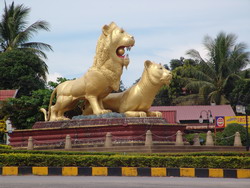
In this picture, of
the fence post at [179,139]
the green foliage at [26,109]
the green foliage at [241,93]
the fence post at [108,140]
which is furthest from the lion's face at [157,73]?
the green foliage at [241,93]

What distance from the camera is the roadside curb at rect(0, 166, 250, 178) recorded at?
15.8 metres

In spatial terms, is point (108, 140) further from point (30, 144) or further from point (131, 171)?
point (131, 171)

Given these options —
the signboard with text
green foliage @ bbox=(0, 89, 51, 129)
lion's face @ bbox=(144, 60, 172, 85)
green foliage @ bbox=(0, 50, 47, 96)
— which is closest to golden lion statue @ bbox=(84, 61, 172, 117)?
lion's face @ bbox=(144, 60, 172, 85)

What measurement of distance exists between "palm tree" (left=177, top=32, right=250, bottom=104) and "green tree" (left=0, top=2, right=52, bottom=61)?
12523 mm

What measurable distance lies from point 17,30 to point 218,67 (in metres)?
17.0

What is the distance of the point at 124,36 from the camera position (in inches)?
959

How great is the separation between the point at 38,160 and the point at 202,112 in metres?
25.5

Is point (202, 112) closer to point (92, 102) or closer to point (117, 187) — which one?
point (92, 102)

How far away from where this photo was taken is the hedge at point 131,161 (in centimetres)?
1631

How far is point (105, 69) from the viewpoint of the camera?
80.7 feet

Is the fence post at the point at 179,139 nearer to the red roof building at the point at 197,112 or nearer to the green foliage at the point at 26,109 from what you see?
the green foliage at the point at 26,109

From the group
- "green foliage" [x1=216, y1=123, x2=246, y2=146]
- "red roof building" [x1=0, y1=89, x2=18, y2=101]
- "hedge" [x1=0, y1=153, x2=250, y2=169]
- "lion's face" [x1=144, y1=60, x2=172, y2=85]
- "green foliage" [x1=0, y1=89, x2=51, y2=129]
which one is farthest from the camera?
"red roof building" [x1=0, y1=89, x2=18, y2=101]

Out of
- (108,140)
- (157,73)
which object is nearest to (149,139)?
(108,140)

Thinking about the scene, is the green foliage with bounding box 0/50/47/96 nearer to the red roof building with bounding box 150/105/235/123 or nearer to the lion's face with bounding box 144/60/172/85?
the red roof building with bounding box 150/105/235/123
